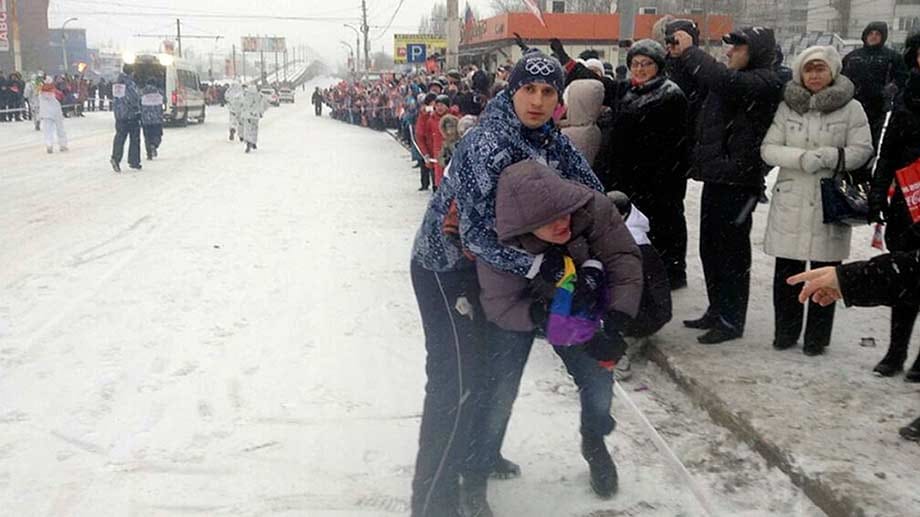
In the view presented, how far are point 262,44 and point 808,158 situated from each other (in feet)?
393

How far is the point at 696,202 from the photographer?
980 cm

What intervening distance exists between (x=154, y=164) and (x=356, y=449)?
13.2 metres

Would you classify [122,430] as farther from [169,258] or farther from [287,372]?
[169,258]

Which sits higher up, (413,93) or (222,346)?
(413,93)

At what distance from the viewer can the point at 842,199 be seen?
4238 mm

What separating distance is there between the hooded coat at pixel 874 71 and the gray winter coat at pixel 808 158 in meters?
3.34

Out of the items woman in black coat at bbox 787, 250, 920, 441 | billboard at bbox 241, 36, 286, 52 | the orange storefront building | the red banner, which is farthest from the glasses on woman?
billboard at bbox 241, 36, 286, 52

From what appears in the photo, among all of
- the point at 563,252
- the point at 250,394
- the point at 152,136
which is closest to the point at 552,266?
the point at 563,252

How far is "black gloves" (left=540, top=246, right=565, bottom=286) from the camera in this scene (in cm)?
268

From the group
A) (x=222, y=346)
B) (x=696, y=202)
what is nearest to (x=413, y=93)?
(x=696, y=202)

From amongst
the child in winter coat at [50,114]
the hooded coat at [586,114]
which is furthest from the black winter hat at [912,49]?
the child in winter coat at [50,114]

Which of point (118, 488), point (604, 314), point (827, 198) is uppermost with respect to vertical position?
point (827, 198)

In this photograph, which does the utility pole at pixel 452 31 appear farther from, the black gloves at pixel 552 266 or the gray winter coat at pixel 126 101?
the black gloves at pixel 552 266

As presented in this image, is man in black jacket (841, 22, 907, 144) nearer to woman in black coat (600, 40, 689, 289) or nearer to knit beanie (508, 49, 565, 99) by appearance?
woman in black coat (600, 40, 689, 289)
